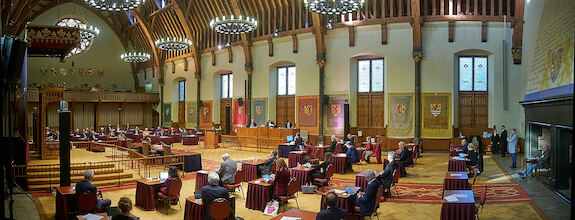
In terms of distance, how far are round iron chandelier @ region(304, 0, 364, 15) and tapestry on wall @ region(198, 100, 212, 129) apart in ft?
48.1

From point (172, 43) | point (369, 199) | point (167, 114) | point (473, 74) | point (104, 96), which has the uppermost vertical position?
point (172, 43)

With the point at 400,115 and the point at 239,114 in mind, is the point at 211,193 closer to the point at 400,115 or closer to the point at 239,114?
the point at 400,115

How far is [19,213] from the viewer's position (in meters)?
8.05

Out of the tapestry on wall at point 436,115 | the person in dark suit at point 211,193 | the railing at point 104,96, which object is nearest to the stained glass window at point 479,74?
the tapestry on wall at point 436,115

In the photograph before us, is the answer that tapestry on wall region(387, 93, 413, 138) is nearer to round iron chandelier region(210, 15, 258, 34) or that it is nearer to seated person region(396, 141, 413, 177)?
seated person region(396, 141, 413, 177)

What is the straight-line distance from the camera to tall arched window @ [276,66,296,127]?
21.8 m

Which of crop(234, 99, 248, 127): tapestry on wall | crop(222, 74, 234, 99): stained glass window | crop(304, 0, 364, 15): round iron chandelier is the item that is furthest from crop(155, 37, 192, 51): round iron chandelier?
crop(304, 0, 364, 15): round iron chandelier

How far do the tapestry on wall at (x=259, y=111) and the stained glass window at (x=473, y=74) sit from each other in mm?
10735

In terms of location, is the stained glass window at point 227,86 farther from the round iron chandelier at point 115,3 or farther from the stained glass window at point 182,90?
the round iron chandelier at point 115,3

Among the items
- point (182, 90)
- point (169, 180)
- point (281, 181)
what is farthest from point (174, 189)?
point (182, 90)

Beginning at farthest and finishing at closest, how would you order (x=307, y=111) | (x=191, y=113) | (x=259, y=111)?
Result: (x=191, y=113)
(x=259, y=111)
(x=307, y=111)

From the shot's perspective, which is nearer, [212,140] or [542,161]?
[542,161]

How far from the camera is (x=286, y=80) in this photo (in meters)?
22.3

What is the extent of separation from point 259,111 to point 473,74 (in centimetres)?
1171
